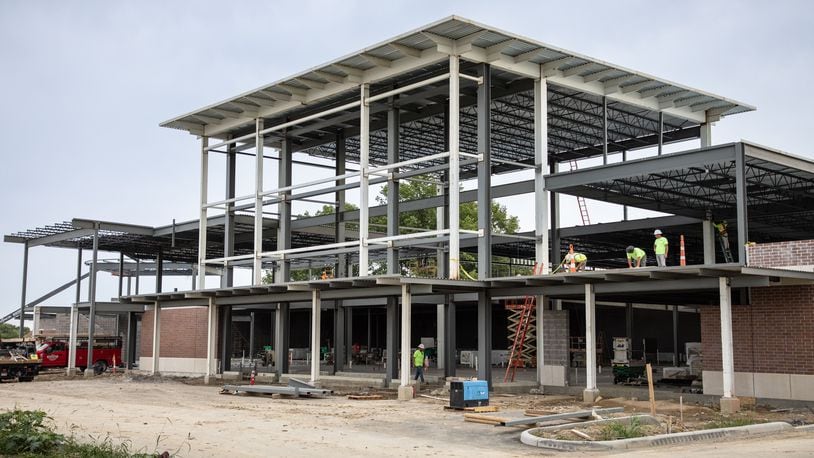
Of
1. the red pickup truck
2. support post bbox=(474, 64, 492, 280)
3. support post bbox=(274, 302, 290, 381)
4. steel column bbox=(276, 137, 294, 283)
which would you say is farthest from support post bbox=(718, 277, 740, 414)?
the red pickup truck

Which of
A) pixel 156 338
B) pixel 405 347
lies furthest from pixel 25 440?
pixel 156 338

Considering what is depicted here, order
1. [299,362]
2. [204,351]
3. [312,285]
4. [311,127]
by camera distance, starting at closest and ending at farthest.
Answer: [312,285], [311,127], [204,351], [299,362]

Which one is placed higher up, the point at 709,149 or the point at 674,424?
the point at 709,149

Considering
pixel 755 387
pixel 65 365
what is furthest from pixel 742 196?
pixel 65 365

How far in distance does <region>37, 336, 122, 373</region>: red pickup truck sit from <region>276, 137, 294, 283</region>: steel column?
1339 centimetres

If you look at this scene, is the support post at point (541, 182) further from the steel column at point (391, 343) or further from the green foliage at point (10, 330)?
the green foliage at point (10, 330)

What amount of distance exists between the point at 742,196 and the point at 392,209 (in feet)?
49.0

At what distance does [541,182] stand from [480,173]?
2448mm

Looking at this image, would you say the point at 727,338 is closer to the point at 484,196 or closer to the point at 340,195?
A: the point at 484,196

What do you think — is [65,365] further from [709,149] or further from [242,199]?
[709,149]

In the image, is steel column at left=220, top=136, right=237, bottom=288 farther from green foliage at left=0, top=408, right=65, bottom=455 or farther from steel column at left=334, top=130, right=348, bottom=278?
green foliage at left=0, top=408, right=65, bottom=455

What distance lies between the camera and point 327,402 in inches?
1156

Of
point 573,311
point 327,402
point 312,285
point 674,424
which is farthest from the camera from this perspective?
point 573,311

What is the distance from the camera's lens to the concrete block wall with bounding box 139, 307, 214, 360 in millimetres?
47031
